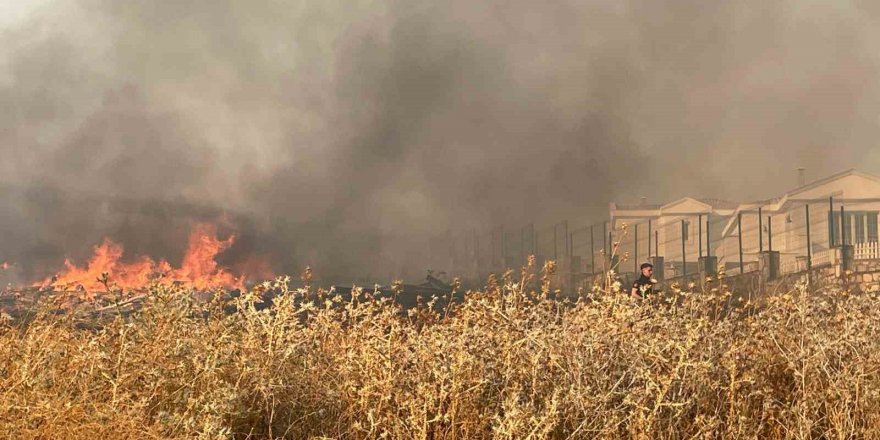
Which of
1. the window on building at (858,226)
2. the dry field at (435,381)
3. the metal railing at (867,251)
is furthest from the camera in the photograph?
the window on building at (858,226)

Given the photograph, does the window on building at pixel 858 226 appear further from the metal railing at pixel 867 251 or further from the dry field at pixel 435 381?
the dry field at pixel 435 381

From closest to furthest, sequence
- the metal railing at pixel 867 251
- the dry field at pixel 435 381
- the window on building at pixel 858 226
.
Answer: the dry field at pixel 435 381
the metal railing at pixel 867 251
the window on building at pixel 858 226

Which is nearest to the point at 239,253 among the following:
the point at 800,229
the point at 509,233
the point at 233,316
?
the point at 509,233

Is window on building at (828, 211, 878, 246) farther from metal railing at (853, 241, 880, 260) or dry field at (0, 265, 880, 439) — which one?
dry field at (0, 265, 880, 439)

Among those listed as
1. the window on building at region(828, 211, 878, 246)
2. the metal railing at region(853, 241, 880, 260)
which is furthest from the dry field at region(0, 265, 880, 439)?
the window on building at region(828, 211, 878, 246)

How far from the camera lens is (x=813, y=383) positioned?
573 centimetres

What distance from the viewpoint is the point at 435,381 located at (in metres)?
5.18

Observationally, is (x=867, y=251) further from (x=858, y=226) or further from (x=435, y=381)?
(x=435, y=381)

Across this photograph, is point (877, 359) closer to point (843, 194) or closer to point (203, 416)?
point (203, 416)

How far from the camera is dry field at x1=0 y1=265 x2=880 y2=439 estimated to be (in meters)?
4.61

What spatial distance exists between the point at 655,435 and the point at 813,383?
1331 mm

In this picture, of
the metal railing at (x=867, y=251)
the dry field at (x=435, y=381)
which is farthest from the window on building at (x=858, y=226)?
the dry field at (x=435, y=381)

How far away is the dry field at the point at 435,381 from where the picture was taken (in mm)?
4605

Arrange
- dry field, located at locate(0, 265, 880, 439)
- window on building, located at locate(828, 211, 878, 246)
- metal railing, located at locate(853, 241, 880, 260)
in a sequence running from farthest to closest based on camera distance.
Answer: window on building, located at locate(828, 211, 878, 246)
metal railing, located at locate(853, 241, 880, 260)
dry field, located at locate(0, 265, 880, 439)
